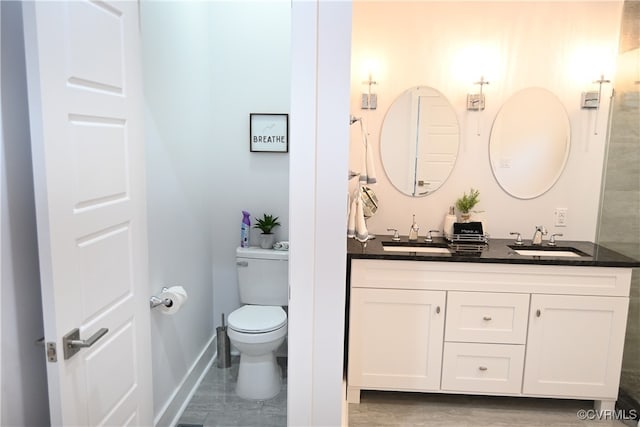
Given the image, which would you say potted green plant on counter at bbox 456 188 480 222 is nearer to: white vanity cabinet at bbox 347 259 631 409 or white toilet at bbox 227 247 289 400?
white vanity cabinet at bbox 347 259 631 409

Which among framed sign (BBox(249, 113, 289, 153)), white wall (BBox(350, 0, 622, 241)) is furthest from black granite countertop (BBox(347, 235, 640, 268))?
framed sign (BBox(249, 113, 289, 153))

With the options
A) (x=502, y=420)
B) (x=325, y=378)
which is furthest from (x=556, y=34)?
(x=325, y=378)

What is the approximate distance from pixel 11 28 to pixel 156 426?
1792 mm

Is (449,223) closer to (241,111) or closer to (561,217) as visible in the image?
(561,217)

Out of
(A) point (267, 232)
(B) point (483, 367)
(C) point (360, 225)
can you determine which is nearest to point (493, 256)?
(B) point (483, 367)

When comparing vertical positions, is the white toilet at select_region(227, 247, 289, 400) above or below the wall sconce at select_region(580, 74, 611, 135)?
below

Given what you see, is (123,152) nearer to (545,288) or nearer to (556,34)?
(545,288)

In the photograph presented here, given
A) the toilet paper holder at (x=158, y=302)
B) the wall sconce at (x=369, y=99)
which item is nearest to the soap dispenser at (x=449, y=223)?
the wall sconce at (x=369, y=99)

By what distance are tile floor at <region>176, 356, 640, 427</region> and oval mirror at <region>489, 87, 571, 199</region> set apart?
1279 millimetres

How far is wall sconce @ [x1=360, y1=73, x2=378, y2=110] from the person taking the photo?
282cm

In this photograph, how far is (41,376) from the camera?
1.30 metres

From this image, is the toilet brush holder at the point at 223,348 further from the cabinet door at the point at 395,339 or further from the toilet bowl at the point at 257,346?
the cabinet door at the point at 395,339

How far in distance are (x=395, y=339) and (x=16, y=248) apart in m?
1.90

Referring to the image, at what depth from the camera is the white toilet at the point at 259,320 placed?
2.49 m
